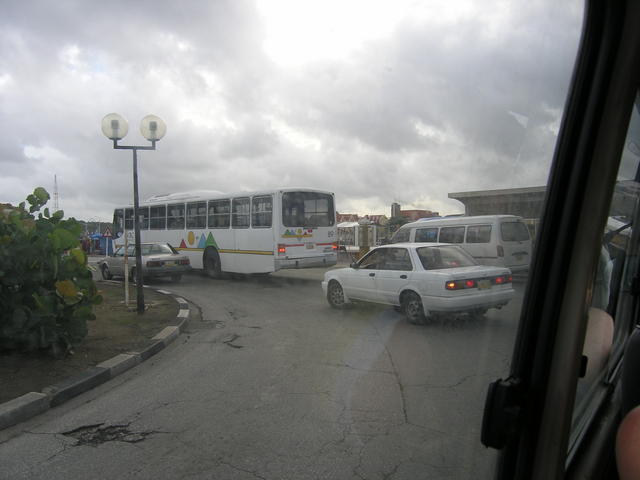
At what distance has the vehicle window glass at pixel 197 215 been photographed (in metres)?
15.5

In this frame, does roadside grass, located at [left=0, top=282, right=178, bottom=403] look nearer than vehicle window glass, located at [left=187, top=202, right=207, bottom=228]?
Yes

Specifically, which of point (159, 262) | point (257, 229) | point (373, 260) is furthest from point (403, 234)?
point (159, 262)

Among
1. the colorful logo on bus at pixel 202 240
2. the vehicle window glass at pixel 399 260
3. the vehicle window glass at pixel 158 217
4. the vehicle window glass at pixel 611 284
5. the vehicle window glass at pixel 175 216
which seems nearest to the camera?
the vehicle window glass at pixel 611 284

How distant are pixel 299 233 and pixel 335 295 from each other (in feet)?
16.5

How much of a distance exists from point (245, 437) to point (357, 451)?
85 cm

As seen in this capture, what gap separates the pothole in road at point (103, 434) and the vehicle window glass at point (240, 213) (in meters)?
10.4

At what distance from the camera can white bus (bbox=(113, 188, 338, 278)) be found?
13.3 metres

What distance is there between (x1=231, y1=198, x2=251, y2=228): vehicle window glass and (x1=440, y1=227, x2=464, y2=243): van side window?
11.8m

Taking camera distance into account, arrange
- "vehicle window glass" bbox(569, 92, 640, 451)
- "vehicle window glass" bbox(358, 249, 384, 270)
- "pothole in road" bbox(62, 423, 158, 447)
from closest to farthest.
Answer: "vehicle window glass" bbox(569, 92, 640, 451) < "pothole in road" bbox(62, 423, 158, 447) < "vehicle window glass" bbox(358, 249, 384, 270)

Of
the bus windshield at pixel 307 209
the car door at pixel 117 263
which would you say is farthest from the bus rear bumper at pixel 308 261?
the car door at pixel 117 263

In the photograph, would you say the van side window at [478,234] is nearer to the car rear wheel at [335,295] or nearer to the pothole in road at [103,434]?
the pothole in road at [103,434]

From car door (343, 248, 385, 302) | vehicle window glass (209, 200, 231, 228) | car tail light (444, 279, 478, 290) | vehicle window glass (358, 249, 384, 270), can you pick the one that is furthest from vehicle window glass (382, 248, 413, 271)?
vehicle window glass (209, 200, 231, 228)

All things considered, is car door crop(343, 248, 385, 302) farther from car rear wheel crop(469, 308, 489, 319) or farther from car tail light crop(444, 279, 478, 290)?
car rear wheel crop(469, 308, 489, 319)

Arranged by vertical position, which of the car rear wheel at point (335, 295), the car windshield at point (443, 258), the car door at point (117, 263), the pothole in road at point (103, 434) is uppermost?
the car windshield at point (443, 258)
